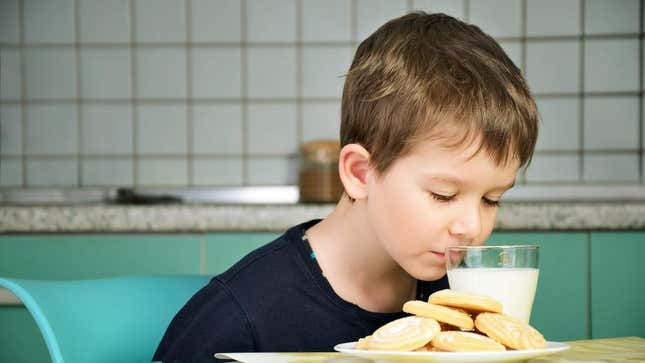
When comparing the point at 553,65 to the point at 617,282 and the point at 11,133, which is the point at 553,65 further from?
the point at 11,133

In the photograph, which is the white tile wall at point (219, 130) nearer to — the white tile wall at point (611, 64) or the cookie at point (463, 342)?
the white tile wall at point (611, 64)

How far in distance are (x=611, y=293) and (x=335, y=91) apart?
104 cm

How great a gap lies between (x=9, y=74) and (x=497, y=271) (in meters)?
2.30

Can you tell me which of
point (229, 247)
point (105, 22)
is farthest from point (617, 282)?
point (105, 22)

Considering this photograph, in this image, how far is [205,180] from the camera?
2.74 meters

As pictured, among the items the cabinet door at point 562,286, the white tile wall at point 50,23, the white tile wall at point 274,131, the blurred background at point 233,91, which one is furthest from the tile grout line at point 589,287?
the white tile wall at point 50,23

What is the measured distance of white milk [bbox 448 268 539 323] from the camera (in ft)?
2.68

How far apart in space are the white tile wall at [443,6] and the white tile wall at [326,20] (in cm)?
22

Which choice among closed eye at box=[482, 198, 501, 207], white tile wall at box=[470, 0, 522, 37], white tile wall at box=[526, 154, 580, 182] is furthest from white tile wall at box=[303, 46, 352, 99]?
closed eye at box=[482, 198, 501, 207]

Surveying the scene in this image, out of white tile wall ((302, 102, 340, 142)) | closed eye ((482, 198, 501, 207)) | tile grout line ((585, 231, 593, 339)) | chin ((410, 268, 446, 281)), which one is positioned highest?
white tile wall ((302, 102, 340, 142))

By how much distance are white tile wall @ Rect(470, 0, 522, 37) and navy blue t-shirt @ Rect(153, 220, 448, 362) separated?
5.61ft

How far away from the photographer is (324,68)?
2729 mm

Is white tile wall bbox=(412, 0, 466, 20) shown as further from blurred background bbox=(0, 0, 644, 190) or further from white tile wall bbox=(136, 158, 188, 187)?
white tile wall bbox=(136, 158, 188, 187)

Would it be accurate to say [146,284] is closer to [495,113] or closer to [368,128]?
[368,128]
